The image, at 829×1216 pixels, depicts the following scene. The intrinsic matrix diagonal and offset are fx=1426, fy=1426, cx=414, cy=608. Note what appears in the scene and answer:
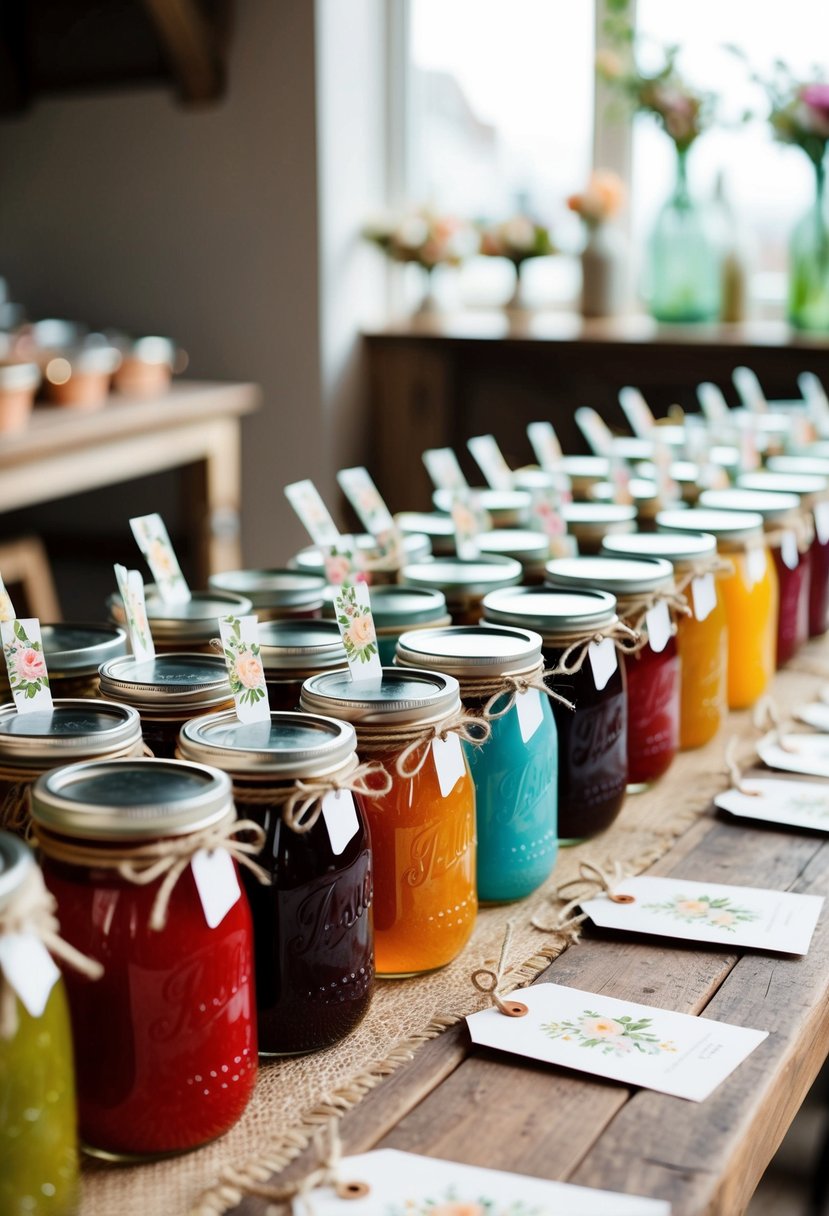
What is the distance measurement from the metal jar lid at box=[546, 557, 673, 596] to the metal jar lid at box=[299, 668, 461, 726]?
358mm

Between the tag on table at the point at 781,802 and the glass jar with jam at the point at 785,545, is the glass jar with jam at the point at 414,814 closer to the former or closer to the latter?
the tag on table at the point at 781,802

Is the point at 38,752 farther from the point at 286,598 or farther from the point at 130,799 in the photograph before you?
the point at 286,598

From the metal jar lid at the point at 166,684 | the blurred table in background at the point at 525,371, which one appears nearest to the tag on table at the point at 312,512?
the metal jar lid at the point at 166,684

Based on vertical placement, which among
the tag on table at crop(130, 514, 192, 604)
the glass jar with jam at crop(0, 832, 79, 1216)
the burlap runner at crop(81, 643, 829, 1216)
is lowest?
the burlap runner at crop(81, 643, 829, 1216)

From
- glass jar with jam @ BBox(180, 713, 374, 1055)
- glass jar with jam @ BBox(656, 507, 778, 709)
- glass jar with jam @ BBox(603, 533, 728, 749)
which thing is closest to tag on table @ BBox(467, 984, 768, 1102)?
glass jar with jam @ BBox(180, 713, 374, 1055)

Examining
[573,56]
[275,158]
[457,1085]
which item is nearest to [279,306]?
[275,158]

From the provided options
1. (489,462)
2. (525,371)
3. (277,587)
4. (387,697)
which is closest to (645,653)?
(277,587)

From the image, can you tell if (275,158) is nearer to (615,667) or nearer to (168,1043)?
(615,667)

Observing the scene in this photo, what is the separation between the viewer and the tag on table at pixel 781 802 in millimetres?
1429

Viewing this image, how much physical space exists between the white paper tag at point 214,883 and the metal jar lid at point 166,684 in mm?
260

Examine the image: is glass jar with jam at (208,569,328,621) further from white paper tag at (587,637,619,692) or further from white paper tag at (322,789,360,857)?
white paper tag at (322,789,360,857)

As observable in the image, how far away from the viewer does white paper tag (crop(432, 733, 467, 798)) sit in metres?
1.04

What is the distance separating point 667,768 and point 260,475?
2.83 m

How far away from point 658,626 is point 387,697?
49cm
